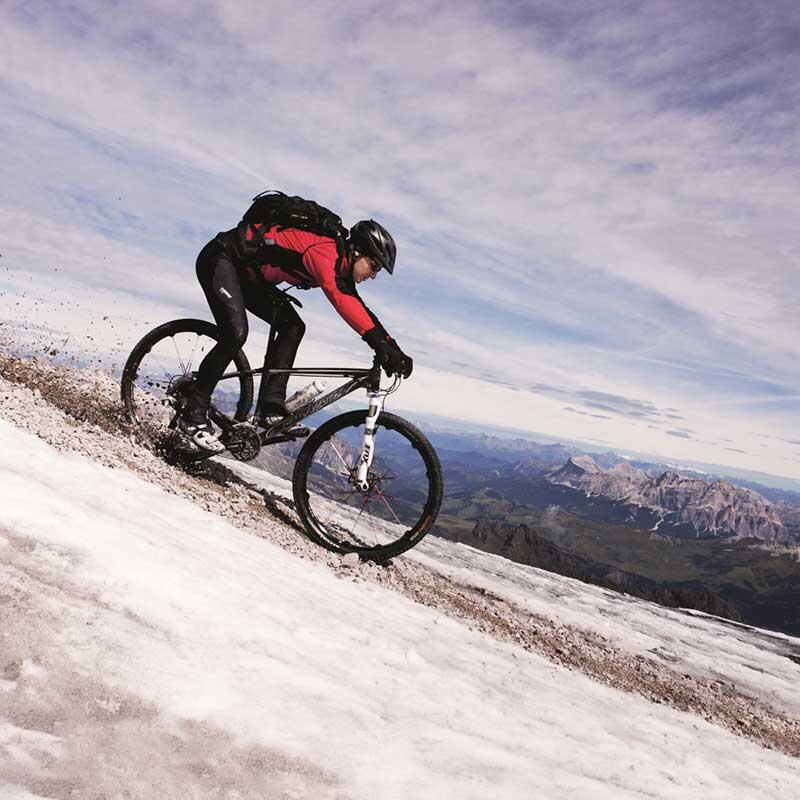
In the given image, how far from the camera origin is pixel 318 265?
759 centimetres

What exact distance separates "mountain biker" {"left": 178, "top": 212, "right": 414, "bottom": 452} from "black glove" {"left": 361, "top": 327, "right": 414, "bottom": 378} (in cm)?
1

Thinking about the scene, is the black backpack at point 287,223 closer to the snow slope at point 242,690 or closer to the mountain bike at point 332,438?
the mountain bike at point 332,438

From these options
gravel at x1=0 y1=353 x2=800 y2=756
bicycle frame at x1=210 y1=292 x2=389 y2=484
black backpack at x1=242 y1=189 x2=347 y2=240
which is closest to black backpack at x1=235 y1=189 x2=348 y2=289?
black backpack at x1=242 y1=189 x2=347 y2=240

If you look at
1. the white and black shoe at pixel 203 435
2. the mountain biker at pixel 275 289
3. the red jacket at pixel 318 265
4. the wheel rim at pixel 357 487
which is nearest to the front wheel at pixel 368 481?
the wheel rim at pixel 357 487

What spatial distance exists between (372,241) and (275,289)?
6.50 ft

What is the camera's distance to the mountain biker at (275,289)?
25.1ft

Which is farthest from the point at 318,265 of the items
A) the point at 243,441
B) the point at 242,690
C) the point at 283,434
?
the point at 242,690

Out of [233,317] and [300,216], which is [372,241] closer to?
[300,216]

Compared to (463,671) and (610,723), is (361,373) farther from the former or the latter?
(610,723)

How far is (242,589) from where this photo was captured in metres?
5.20

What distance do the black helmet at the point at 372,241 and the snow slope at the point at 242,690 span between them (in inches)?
165

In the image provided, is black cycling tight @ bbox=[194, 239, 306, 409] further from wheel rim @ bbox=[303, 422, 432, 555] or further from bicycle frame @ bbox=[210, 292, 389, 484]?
wheel rim @ bbox=[303, 422, 432, 555]

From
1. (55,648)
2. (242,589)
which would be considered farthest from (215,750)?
(242,589)

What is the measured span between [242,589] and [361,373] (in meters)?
4.02
